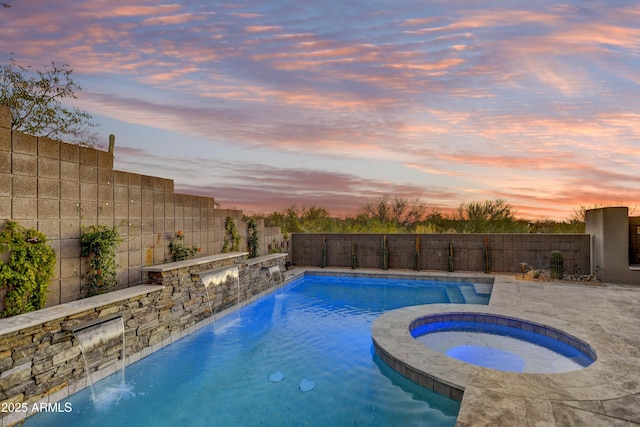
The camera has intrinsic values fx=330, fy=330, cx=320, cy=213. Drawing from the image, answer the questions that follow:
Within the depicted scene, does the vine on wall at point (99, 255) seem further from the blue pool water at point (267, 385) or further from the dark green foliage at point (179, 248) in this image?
the dark green foliage at point (179, 248)

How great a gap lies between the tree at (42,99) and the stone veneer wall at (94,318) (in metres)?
4.13

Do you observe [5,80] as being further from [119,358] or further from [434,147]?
[434,147]

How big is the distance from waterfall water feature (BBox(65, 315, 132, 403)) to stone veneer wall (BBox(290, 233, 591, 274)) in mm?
7763

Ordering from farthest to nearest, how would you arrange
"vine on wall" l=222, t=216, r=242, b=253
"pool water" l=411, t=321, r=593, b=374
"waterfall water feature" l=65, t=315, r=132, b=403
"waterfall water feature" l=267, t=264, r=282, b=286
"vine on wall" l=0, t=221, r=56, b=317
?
"waterfall water feature" l=267, t=264, r=282, b=286 < "vine on wall" l=222, t=216, r=242, b=253 < "pool water" l=411, t=321, r=593, b=374 < "waterfall water feature" l=65, t=315, r=132, b=403 < "vine on wall" l=0, t=221, r=56, b=317

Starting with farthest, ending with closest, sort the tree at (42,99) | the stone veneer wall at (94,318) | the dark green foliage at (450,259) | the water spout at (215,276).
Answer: the dark green foliage at (450,259) → the tree at (42,99) → the water spout at (215,276) → the stone veneer wall at (94,318)

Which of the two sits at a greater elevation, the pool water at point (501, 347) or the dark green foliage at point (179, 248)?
the dark green foliage at point (179, 248)

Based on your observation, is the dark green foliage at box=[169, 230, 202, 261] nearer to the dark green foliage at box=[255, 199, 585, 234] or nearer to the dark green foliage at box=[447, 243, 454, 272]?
the dark green foliage at box=[255, 199, 585, 234]

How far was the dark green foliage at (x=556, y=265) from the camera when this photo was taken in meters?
8.61

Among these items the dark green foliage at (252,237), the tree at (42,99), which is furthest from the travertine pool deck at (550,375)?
the tree at (42,99)

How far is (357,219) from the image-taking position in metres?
15.7

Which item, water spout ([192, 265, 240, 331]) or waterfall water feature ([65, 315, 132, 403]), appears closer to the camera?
waterfall water feature ([65, 315, 132, 403])

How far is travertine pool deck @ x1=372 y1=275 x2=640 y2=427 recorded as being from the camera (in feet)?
7.93

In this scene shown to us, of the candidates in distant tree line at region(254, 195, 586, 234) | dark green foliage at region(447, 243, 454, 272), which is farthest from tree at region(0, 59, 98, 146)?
dark green foliage at region(447, 243, 454, 272)

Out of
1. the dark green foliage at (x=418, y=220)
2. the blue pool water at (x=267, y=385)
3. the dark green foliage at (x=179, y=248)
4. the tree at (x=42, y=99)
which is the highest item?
the tree at (x=42, y=99)
